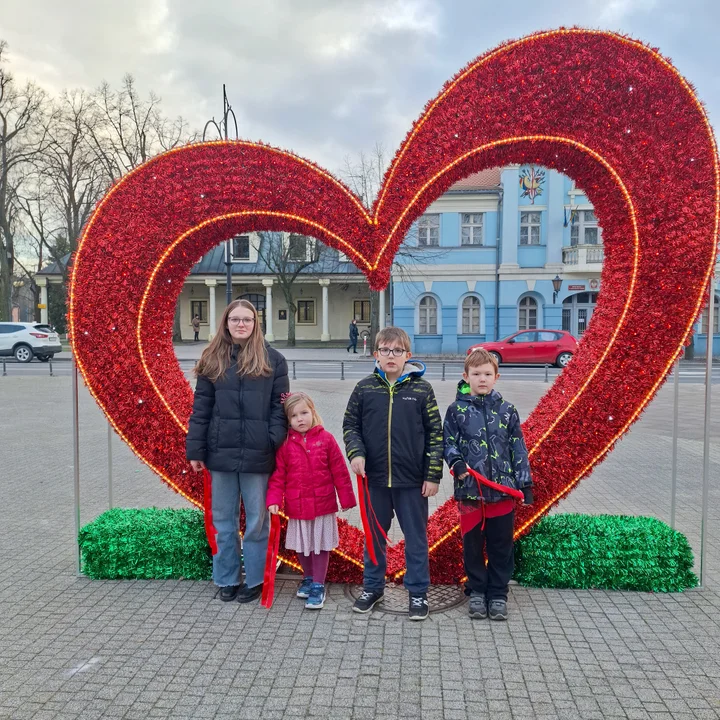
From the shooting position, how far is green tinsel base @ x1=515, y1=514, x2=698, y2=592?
14.9 feet

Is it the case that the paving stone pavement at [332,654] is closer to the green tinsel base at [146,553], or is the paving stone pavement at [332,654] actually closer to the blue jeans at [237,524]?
the green tinsel base at [146,553]

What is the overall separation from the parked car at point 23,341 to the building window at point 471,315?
54.8 feet

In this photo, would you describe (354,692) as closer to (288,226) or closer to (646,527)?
(646,527)

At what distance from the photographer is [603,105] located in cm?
421

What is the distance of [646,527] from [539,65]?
3277mm

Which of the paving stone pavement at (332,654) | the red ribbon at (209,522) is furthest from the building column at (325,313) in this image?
the red ribbon at (209,522)

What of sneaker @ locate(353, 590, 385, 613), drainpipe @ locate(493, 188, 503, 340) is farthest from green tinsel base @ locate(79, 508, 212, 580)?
drainpipe @ locate(493, 188, 503, 340)

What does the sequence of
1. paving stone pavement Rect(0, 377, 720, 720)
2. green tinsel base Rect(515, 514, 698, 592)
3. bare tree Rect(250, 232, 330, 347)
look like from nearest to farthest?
paving stone pavement Rect(0, 377, 720, 720), green tinsel base Rect(515, 514, 698, 592), bare tree Rect(250, 232, 330, 347)

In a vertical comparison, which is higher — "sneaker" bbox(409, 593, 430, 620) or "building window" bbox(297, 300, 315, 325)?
"building window" bbox(297, 300, 315, 325)

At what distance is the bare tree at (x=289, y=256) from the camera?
3450 centimetres

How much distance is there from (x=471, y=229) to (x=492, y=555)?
2507 centimetres

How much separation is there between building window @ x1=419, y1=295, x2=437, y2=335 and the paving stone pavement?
2252cm

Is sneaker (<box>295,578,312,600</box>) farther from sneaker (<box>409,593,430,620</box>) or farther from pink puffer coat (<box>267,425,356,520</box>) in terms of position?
sneaker (<box>409,593,430,620</box>)

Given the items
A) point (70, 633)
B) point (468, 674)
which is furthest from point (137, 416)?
point (468, 674)
